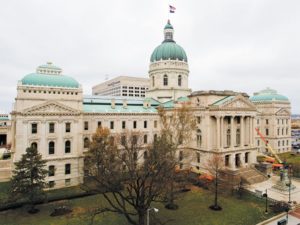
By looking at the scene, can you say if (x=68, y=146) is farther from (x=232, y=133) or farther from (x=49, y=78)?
(x=232, y=133)

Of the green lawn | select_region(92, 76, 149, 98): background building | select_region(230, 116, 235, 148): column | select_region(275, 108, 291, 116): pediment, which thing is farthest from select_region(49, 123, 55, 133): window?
select_region(92, 76, 149, 98): background building

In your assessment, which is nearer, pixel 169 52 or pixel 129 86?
pixel 169 52

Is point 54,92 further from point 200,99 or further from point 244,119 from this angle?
point 244,119

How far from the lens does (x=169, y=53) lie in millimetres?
66000

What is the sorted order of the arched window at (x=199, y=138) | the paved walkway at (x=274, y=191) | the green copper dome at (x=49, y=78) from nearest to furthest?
the paved walkway at (x=274, y=191) < the green copper dome at (x=49, y=78) < the arched window at (x=199, y=138)

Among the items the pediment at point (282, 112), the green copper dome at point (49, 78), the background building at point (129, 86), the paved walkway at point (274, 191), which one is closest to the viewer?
the paved walkway at point (274, 191)

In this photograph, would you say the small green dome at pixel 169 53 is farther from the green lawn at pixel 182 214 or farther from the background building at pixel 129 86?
the background building at pixel 129 86

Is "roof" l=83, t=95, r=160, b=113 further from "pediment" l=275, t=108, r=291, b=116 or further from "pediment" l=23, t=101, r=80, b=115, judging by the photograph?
"pediment" l=275, t=108, r=291, b=116

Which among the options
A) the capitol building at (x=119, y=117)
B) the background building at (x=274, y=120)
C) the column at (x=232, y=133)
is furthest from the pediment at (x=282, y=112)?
the column at (x=232, y=133)

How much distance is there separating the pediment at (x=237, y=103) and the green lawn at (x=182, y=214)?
872 inches

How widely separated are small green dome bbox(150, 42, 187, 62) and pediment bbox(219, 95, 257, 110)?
2387 cm

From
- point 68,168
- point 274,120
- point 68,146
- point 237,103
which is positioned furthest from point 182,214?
point 274,120

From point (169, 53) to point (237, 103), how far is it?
27097 millimetres

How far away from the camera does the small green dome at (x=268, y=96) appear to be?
79688 millimetres
